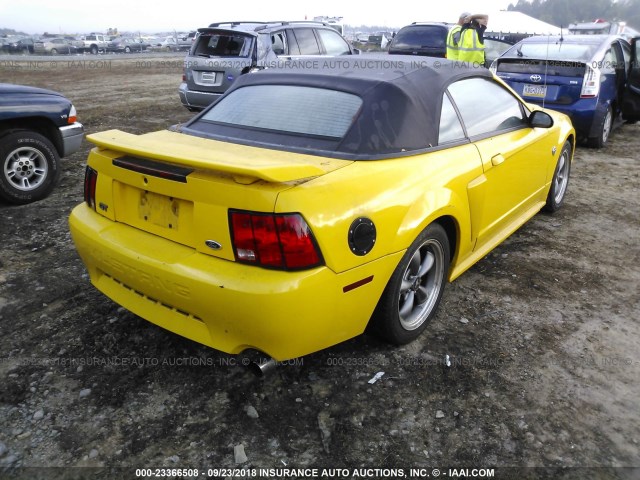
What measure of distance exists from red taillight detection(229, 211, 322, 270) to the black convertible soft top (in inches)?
25.5

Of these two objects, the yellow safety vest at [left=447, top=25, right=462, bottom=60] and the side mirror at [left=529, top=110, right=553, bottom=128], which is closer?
the side mirror at [left=529, top=110, right=553, bottom=128]

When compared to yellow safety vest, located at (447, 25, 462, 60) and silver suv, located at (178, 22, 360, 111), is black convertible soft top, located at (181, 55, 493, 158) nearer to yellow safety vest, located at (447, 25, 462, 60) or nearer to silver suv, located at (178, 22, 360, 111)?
yellow safety vest, located at (447, 25, 462, 60)

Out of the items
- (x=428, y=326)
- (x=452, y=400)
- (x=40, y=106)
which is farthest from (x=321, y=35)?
(x=452, y=400)

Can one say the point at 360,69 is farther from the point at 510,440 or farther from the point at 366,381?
the point at 510,440

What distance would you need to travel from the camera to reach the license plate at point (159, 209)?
2455 millimetres

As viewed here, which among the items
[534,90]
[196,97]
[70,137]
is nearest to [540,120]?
[534,90]

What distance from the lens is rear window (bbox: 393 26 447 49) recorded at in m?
12.7

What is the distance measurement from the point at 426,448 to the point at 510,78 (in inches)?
256

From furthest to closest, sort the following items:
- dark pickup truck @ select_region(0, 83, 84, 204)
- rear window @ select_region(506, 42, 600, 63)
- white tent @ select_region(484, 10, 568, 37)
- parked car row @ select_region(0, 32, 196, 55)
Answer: parked car row @ select_region(0, 32, 196, 55), white tent @ select_region(484, 10, 568, 37), rear window @ select_region(506, 42, 600, 63), dark pickup truck @ select_region(0, 83, 84, 204)

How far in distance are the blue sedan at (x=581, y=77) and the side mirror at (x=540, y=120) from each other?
12.1ft

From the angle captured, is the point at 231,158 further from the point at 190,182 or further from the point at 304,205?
the point at 304,205

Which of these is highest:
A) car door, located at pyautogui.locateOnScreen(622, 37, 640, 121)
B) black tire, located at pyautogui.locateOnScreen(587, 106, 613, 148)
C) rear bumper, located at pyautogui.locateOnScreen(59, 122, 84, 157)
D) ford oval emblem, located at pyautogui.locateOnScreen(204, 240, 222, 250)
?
ford oval emblem, located at pyautogui.locateOnScreen(204, 240, 222, 250)

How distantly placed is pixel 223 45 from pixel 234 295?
25.9 ft

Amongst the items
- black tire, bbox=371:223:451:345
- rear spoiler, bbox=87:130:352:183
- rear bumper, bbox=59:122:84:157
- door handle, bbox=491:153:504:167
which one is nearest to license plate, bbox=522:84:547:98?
door handle, bbox=491:153:504:167
